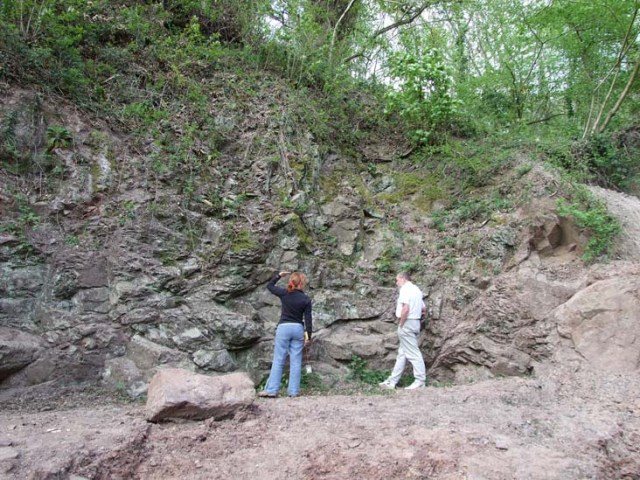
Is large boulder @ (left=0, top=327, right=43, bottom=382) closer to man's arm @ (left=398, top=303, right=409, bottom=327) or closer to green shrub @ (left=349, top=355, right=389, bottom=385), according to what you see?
green shrub @ (left=349, top=355, right=389, bottom=385)

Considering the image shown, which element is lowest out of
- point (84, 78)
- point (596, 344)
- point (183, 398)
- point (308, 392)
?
point (308, 392)

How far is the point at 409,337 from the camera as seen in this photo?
678cm

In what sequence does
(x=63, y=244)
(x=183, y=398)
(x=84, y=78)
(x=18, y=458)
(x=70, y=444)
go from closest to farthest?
(x=18, y=458) → (x=70, y=444) → (x=183, y=398) → (x=63, y=244) → (x=84, y=78)

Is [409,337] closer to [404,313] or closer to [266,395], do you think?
[404,313]

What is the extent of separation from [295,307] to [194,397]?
6.72ft

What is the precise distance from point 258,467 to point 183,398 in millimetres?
1116

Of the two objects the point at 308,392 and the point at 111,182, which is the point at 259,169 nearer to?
the point at 111,182

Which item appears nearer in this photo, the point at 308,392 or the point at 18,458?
the point at 18,458

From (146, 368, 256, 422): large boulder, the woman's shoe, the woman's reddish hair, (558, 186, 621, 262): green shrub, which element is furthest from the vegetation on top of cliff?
(146, 368, 256, 422): large boulder

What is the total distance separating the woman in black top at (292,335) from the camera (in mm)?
6219

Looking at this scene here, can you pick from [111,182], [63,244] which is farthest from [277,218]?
[63,244]

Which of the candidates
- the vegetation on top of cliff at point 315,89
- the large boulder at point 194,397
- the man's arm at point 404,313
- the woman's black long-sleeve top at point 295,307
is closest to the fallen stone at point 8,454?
the large boulder at point 194,397

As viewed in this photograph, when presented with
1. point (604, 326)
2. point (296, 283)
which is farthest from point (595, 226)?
point (296, 283)

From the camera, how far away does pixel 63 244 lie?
21.5 ft
